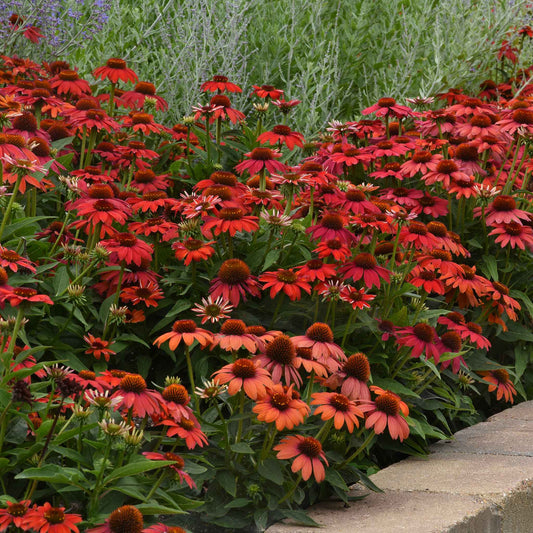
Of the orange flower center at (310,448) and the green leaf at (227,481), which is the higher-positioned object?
the orange flower center at (310,448)

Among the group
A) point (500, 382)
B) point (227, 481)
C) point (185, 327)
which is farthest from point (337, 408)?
point (500, 382)

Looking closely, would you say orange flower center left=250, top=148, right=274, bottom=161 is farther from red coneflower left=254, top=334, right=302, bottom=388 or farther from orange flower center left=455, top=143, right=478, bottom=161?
orange flower center left=455, top=143, right=478, bottom=161

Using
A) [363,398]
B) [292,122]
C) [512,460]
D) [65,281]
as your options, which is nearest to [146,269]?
[65,281]

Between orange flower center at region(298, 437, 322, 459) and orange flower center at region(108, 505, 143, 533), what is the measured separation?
51 cm

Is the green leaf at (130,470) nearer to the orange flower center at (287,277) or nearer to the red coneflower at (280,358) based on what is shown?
the red coneflower at (280,358)

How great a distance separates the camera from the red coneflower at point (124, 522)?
159 centimetres

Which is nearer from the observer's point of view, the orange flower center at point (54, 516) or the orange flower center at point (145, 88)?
the orange flower center at point (54, 516)

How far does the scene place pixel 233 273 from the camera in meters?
2.44

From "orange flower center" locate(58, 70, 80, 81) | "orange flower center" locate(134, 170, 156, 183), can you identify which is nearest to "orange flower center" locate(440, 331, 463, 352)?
"orange flower center" locate(134, 170, 156, 183)

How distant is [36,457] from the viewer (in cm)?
177

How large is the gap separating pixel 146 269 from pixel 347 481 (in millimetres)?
973

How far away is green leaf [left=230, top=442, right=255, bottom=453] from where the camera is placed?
6.38 ft

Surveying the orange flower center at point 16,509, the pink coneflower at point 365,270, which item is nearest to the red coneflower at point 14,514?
the orange flower center at point 16,509

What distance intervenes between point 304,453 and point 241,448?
0.16m
